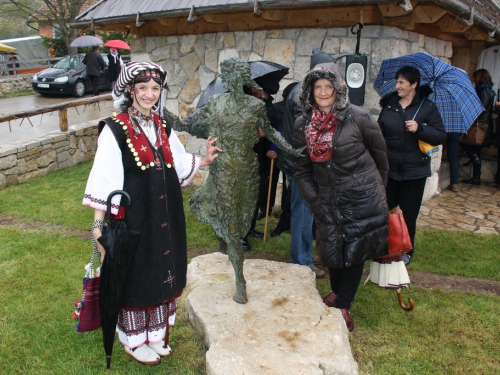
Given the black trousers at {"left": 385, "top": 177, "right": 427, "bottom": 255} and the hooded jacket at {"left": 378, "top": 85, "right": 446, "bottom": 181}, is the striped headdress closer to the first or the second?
the hooded jacket at {"left": 378, "top": 85, "right": 446, "bottom": 181}

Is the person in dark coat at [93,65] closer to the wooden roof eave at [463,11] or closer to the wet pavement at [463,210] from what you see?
the wet pavement at [463,210]

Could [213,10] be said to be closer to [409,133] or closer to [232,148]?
[409,133]

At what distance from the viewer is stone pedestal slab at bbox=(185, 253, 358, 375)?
265 centimetres

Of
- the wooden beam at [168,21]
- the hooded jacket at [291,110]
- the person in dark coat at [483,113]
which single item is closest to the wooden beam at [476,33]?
the person in dark coat at [483,113]

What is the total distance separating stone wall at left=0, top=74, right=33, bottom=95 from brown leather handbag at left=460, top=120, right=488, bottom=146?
1689 cm

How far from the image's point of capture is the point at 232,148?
2.94 meters

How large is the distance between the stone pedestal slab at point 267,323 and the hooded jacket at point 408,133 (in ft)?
4.42

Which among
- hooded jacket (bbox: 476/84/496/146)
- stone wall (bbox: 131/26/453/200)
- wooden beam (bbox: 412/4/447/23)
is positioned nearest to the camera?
wooden beam (bbox: 412/4/447/23)

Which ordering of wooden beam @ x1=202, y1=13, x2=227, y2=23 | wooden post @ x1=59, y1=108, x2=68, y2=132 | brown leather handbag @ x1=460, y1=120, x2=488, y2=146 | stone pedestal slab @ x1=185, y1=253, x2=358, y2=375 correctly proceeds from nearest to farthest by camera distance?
stone pedestal slab @ x1=185, y1=253, x2=358, y2=375 < wooden beam @ x1=202, y1=13, x2=227, y2=23 < brown leather handbag @ x1=460, y1=120, x2=488, y2=146 < wooden post @ x1=59, y1=108, x2=68, y2=132

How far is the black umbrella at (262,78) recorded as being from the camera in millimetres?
4040

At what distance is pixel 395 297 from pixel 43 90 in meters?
Answer: 15.0

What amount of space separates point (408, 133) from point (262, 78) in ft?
5.12

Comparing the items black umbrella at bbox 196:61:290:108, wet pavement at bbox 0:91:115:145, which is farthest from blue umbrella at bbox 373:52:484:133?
wet pavement at bbox 0:91:115:145

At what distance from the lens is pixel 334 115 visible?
2.91 metres
